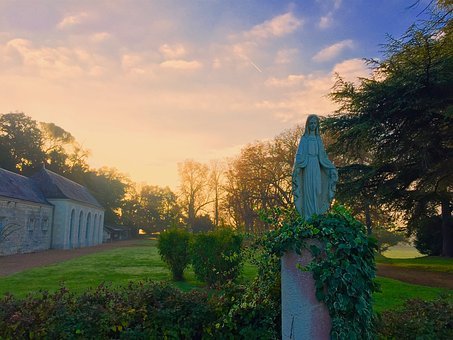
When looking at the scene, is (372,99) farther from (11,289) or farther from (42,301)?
(11,289)


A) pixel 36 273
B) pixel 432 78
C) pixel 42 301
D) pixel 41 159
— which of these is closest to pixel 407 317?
pixel 42 301

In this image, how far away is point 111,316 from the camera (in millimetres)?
5207

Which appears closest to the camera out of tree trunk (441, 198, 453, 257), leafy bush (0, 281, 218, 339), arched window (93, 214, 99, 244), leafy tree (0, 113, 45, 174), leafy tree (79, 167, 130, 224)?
leafy bush (0, 281, 218, 339)

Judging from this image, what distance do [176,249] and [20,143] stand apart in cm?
4000

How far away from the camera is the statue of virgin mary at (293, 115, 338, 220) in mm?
5168

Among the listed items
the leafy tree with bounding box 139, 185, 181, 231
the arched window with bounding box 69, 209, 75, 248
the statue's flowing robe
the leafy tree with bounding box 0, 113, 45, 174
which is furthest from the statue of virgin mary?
the leafy tree with bounding box 139, 185, 181, 231

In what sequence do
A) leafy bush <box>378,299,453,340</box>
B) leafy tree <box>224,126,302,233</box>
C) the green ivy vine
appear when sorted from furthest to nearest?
leafy tree <box>224,126,302,233</box>
leafy bush <box>378,299,453,340</box>
the green ivy vine

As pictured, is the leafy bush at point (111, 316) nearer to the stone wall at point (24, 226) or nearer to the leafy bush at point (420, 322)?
the leafy bush at point (420, 322)

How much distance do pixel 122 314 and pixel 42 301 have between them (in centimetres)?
131

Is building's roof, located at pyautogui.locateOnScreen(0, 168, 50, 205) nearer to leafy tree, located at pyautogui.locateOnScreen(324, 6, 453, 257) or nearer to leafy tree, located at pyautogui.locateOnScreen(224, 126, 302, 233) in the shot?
leafy tree, located at pyautogui.locateOnScreen(224, 126, 302, 233)

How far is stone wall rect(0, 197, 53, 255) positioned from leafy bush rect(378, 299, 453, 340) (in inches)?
1014

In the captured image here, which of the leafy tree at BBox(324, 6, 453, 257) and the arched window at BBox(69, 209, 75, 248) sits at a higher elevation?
the leafy tree at BBox(324, 6, 453, 257)

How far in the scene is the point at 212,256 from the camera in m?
12.3

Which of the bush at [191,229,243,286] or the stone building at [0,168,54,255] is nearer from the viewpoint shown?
the bush at [191,229,243,286]
